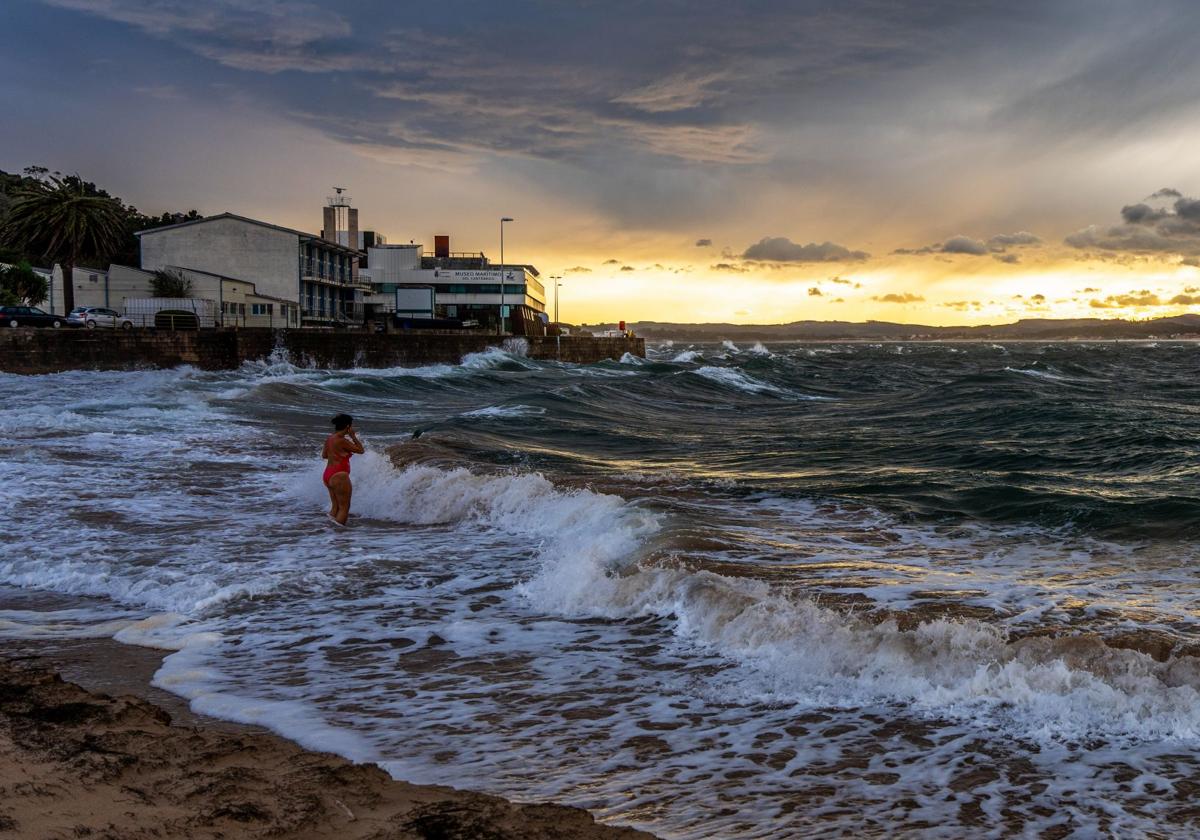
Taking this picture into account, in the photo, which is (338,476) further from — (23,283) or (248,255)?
(23,283)

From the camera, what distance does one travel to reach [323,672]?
5828 mm

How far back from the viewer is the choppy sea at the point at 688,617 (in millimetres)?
4324

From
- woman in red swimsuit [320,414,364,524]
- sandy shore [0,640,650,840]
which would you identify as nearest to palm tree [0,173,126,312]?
woman in red swimsuit [320,414,364,524]

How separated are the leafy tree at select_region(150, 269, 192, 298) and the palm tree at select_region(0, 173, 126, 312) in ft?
12.2

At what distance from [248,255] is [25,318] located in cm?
2334

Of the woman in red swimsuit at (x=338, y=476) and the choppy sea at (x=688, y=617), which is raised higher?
the woman in red swimsuit at (x=338, y=476)

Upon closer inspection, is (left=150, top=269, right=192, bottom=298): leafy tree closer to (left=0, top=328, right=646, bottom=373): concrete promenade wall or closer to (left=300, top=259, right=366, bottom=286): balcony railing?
(left=300, top=259, right=366, bottom=286): balcony railing

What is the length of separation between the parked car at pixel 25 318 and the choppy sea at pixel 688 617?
92.0ft

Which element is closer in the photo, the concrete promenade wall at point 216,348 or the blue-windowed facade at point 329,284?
the concrete promenade wall at point 216,348

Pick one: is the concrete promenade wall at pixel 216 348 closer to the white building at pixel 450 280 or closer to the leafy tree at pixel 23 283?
the leafy tree at pixel 23 283

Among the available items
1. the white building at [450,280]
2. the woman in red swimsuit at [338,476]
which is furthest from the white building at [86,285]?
the woman in red swimsuit at [338,476]

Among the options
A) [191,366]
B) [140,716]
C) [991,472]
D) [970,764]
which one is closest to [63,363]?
[191,366]

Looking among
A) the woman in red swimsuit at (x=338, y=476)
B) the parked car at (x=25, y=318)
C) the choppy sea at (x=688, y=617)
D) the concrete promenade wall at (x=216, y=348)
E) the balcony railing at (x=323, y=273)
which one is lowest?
the choppy sea at (x=688, y=617)

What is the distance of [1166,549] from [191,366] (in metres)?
39.4
